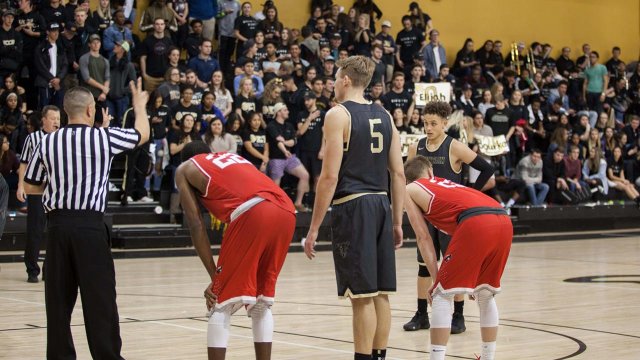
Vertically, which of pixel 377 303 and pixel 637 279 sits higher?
pixel 377 303

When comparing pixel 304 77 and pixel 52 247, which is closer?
pixel 52 247

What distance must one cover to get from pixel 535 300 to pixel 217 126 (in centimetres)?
732

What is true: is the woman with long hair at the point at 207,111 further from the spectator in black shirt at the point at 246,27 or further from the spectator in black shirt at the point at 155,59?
the spectator in black shirt at the point at 246,27

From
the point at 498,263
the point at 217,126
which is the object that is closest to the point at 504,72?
the point at 217,126

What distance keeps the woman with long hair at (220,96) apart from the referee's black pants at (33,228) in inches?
250

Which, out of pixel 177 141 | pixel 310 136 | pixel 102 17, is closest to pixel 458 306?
pixel 177 141

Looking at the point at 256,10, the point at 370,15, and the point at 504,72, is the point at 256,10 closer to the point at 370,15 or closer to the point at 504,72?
the point at 370,15

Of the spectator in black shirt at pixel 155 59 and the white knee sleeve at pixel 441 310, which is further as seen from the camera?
the spectator in black shirt at pixel 155 59

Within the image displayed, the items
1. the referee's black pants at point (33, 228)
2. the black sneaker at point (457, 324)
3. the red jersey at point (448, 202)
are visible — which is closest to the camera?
the red jersey at point (448, 202)

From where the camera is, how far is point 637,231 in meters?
22.5

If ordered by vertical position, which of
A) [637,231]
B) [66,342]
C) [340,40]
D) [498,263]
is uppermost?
[340,40]

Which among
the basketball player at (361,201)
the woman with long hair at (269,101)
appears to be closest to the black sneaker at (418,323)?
the basketball player at (361,201)

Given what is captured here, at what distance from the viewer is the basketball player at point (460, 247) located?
6566mm

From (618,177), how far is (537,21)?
24.9 ft
